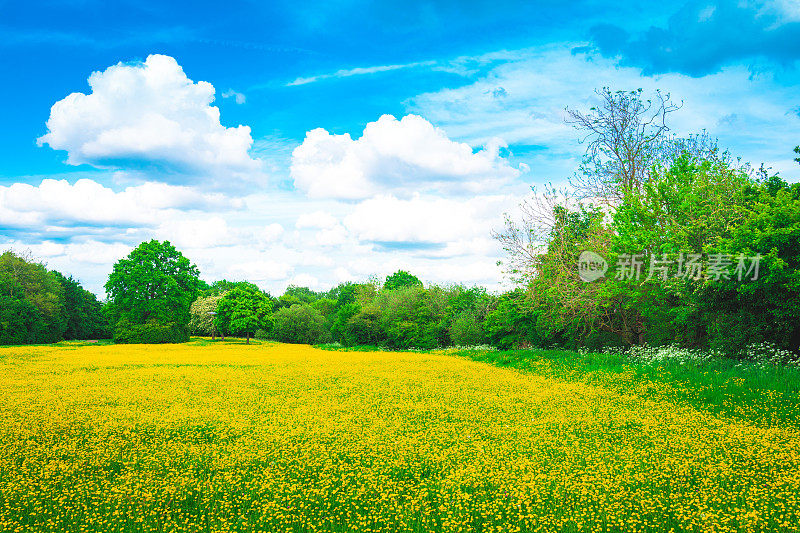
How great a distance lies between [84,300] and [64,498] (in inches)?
3580

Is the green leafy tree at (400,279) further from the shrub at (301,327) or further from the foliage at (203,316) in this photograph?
the foliage at (203,316)

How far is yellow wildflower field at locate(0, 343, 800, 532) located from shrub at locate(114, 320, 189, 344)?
4676cm

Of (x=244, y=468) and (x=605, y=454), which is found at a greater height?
(x=605, y=454)

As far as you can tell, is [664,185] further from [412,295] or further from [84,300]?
[84,300]

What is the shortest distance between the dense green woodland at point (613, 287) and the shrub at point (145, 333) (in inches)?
6.3

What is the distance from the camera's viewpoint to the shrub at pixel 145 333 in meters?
62.3

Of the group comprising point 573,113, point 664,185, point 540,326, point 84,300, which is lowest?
point 84,300

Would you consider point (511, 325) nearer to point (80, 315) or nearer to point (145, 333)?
point (145, 333)

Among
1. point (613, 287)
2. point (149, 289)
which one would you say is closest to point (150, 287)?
point (149, 289)

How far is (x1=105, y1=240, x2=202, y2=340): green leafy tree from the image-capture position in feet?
215

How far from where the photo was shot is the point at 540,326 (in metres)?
40.6

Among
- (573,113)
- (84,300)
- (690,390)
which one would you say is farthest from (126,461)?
(84,300)

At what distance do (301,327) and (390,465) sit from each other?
7496cm

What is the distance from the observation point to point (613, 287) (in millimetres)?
28672
